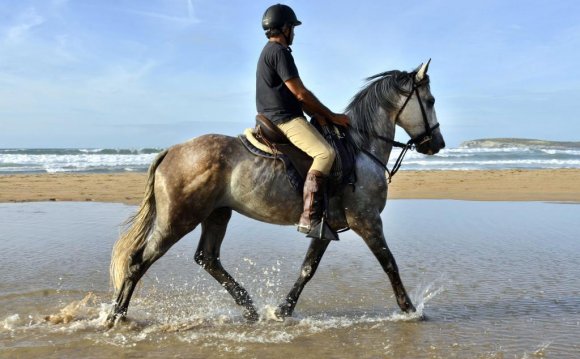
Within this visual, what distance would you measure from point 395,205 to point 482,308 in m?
8.57

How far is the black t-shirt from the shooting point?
15.6 feet

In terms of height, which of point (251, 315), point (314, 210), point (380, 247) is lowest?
point (251, 315)

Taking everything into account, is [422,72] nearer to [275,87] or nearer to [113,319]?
[275,87]

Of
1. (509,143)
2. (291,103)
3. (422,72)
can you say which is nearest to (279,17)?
(291,103)

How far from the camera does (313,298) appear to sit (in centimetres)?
564

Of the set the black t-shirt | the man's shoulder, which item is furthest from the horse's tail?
the man's shoulder

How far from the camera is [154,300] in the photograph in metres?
5.65

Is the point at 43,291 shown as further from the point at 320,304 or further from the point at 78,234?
the point at 78,234

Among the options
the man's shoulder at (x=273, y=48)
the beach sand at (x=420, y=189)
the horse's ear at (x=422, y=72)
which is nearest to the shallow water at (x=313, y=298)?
the horse's ear at (x=422, y=72)

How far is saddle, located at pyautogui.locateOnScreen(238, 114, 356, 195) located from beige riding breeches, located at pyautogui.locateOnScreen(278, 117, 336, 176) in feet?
0.31

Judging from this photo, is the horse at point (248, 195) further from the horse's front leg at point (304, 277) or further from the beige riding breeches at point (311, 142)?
the beige riding breeches at point (311, 142)

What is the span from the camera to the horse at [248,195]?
15.8ft

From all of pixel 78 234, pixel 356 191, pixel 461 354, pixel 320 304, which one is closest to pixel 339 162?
pixel 356 191

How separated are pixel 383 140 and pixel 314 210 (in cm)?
115
